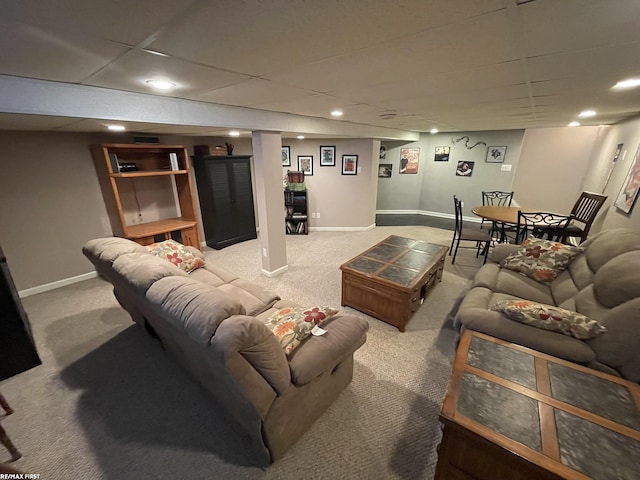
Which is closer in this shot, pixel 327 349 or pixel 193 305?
pixel 193 305

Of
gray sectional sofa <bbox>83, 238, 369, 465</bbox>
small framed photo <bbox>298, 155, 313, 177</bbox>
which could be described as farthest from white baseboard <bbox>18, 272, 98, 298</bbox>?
small framed photo <bbox>298, 155, 313, 177</bbox>

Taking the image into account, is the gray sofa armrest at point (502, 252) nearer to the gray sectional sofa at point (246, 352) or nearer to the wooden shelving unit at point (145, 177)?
the gray sectional sofa at point (246, 352)

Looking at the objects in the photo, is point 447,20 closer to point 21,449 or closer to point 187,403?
point 187,403

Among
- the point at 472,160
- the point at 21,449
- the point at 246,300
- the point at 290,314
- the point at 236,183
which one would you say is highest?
the point at 472,160

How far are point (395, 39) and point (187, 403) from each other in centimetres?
247

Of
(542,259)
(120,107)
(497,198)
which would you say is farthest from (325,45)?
(497,198)

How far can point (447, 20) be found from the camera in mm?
884

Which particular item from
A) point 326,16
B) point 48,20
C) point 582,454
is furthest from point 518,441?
point 48,20

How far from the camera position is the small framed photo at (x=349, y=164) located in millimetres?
5340

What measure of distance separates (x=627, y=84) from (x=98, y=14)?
9.79ft

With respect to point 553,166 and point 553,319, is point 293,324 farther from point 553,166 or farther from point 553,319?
point 553,166

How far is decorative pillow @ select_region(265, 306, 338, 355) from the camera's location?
152 cm

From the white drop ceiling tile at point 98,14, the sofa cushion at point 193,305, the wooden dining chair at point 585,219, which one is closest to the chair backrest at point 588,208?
the wooden dining chair at point 585,219

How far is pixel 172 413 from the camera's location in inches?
68.7
